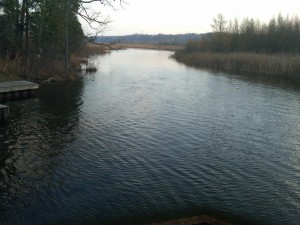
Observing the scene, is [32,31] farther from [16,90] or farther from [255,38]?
[255,38]

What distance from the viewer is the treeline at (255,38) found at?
49.7 meters

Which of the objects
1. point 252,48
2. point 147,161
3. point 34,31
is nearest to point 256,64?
point 252,48

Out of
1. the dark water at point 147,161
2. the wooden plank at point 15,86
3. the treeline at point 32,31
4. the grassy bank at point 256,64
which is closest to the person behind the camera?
the dark water at point 147,161

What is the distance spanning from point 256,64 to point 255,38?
51.3ft

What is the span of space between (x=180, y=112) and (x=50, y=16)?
18370mm

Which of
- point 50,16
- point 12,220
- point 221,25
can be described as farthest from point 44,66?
point 221,25

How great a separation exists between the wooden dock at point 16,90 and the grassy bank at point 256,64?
81.2ft

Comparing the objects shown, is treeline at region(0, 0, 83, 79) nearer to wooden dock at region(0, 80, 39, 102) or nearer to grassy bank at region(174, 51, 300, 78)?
wooden dock at region(0, 80, 39, 102)

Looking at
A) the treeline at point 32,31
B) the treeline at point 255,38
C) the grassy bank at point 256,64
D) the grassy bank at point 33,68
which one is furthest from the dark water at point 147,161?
the treeline at point 255,38

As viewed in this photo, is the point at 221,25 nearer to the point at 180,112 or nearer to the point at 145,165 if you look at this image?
the point at 180,112

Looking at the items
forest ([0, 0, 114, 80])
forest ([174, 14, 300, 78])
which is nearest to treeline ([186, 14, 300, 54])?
forest ([174, 14, 300, 78])

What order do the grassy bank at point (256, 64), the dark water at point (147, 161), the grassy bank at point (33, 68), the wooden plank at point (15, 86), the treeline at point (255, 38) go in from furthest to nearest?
the treeline at point (255, 38) < the grassy bank at point (256, 64) < the grassy bank at point (33, 68) < the wooden plank at point (15, 86) < the dark water at point (147, 161)

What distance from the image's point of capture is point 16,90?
20.7 metres

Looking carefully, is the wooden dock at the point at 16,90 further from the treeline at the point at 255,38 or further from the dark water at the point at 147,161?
the treeline at the point at 255,38
